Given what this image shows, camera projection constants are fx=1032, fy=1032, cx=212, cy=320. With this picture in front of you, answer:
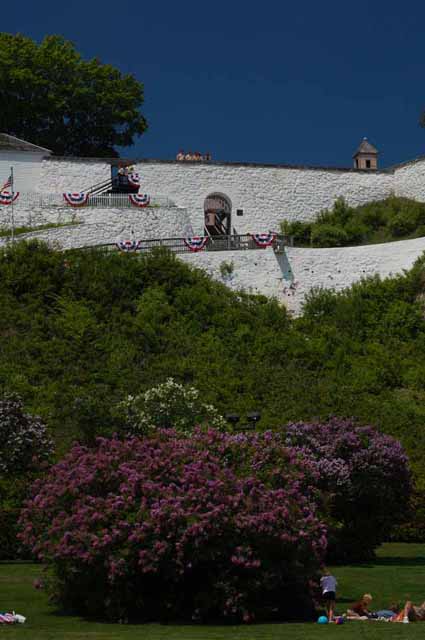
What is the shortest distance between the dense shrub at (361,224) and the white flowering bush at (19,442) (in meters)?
23.5

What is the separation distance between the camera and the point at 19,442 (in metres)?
19.5

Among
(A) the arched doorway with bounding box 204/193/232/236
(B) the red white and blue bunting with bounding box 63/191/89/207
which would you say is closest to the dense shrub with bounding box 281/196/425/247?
(A) the arched doorway with bounding box 204/193/232/236

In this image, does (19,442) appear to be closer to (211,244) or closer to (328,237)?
(211,244)

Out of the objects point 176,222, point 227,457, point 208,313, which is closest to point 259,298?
point 208,313

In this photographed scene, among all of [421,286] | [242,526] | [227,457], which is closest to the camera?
[242,526]

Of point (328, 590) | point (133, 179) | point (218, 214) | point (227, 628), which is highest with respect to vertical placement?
point (133, 179)

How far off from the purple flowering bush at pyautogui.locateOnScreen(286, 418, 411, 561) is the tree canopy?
31944 mm

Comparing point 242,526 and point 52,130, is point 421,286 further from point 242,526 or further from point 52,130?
point 242,526

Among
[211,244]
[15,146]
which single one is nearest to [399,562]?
[211,244]

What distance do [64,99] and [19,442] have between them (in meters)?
31.0

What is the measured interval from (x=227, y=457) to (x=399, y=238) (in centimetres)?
2848

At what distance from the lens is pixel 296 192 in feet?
150

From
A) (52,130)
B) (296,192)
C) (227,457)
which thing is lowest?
(227,457)

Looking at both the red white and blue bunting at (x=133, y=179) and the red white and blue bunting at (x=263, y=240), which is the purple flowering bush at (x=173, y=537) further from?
the red white and blue bunting at (x=133, y=179)
